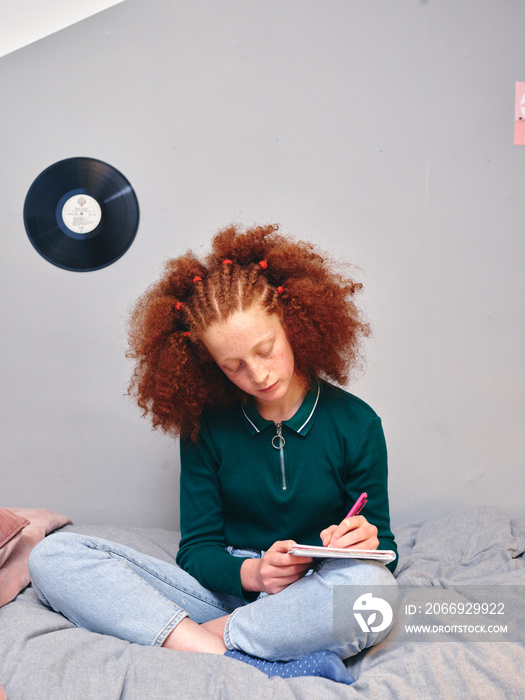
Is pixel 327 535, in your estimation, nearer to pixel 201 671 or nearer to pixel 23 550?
pixel 201 671

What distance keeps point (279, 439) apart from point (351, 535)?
28cm

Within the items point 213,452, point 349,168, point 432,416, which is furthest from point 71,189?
point 432,416

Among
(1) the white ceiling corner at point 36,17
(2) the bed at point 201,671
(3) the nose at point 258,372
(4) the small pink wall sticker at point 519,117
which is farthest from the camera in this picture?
(4) the small pink wall sticker at point 519,117

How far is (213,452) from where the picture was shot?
4.05 ft

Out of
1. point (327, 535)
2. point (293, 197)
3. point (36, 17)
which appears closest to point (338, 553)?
point (327, 535)

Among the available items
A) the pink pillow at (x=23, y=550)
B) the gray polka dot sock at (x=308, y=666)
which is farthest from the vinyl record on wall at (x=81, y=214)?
the gray polka dot sock at (x=308, y=666)

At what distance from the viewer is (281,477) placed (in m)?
1.19

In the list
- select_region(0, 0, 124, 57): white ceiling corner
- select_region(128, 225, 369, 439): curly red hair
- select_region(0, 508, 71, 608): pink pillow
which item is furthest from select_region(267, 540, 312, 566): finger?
select_region(0, 0, 124, 57): white ceiling corner

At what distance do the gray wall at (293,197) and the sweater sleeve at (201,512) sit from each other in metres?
0.62

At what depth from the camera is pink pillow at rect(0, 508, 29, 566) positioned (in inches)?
46.7

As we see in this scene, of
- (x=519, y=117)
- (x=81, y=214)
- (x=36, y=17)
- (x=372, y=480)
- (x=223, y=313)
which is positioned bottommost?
(x=372, y=480)

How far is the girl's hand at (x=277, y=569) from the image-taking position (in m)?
0.98

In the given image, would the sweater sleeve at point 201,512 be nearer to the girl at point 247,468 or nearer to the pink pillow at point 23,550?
the girl at point 247,468

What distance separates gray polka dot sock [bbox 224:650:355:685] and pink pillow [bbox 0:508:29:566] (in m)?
0.51
